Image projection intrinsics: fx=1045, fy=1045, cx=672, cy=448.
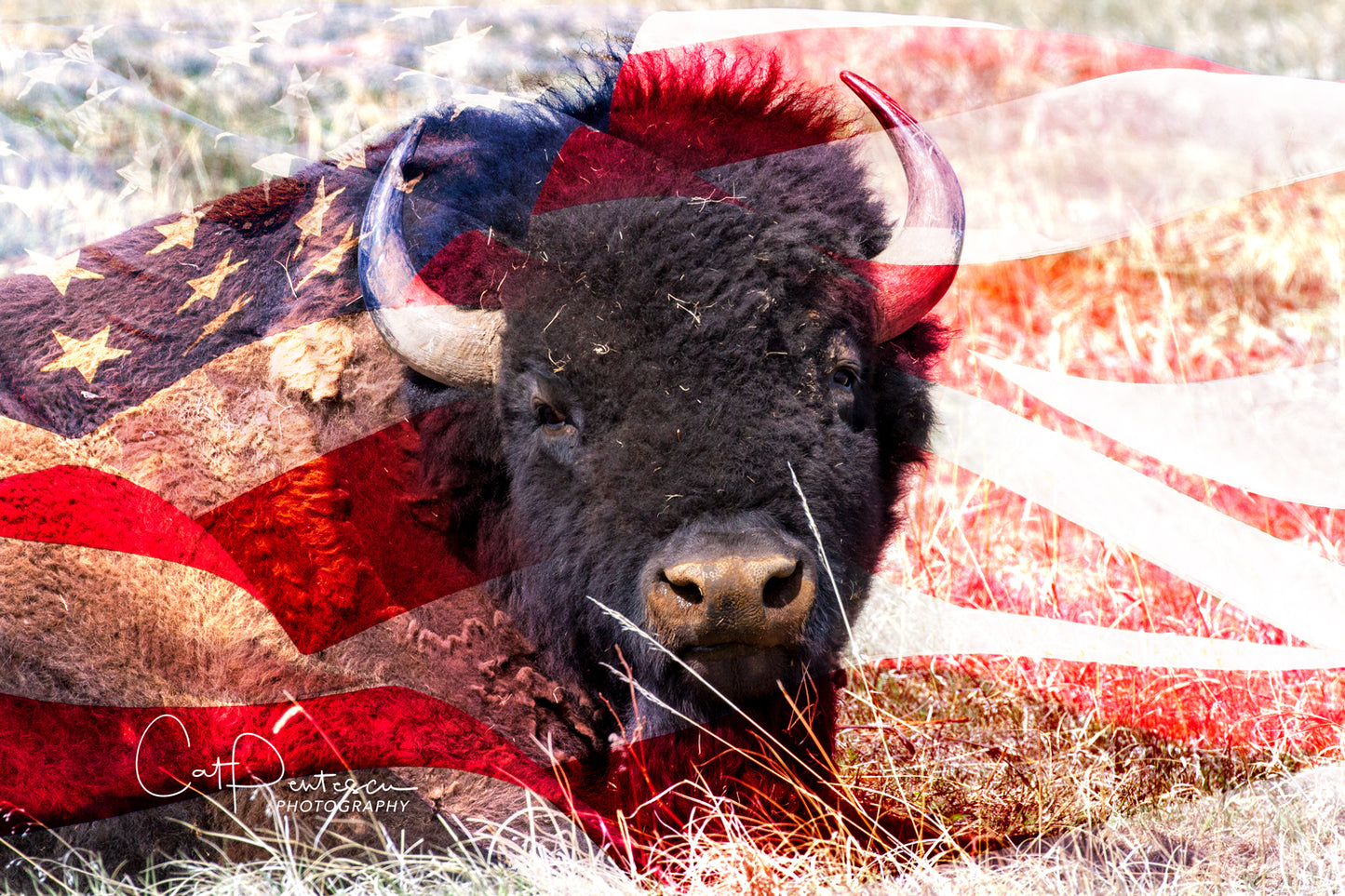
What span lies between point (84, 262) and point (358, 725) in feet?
5.97

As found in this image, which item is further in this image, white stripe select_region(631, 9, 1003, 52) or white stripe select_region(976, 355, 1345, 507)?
white stripe select_region(976, 355, 1345, 507)

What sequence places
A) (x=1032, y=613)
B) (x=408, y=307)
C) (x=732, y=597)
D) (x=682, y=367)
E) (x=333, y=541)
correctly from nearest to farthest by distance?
(x=732, y=597)
(x=682, y=367)
(x=408, y=307)
(x=333, y=541)
(x=1032, y=613)

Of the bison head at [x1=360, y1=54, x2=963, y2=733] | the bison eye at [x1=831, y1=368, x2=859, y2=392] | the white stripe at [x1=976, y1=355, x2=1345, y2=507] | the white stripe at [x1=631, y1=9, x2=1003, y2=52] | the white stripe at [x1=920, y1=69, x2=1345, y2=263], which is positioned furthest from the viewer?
the white stripe at [x1=920, y1=69, x2=1345, y2=263]

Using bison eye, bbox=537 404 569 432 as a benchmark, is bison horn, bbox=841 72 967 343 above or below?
above

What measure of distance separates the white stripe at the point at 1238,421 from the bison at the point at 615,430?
2.78 meters

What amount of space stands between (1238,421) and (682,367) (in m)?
4.23

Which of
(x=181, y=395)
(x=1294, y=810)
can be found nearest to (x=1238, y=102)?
(x=1294, y=810)

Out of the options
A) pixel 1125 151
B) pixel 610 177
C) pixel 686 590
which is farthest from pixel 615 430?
pixel 1125 151

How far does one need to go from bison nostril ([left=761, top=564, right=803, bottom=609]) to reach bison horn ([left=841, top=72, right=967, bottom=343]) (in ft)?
3.50

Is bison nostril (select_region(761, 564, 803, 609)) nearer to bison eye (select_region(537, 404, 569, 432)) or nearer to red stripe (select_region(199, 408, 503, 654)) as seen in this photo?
bison eye (select_region(537, 404, 569, 432))

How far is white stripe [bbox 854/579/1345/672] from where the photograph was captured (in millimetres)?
4072

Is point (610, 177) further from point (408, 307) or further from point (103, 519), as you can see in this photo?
point (103, 519)

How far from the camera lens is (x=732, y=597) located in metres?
2.34

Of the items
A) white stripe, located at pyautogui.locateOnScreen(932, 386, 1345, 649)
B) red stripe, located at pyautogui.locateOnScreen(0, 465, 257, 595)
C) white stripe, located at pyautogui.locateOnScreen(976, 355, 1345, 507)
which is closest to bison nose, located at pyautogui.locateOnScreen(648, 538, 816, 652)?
red stripe, located at pyautogui.locateOnScreen(0, 465, 257, 595)
